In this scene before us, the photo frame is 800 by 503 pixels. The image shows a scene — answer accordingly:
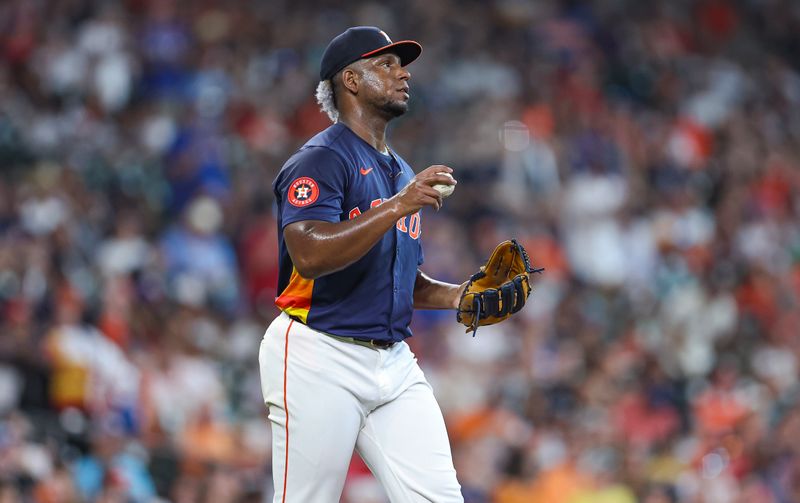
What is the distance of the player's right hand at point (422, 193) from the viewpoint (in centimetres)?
376

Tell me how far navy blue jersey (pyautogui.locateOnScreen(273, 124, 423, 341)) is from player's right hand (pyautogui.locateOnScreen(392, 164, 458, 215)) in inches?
11.6

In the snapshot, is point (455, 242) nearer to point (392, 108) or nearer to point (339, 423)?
point (392, 108)

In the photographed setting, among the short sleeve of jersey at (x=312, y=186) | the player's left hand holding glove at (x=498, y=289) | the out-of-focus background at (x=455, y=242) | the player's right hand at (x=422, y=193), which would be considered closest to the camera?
the player's right hand at (x=422, y=193)

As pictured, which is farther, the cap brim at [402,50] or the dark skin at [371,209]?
the cap brim at [402,50]

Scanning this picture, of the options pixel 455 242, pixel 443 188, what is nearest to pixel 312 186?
pixel 443 188

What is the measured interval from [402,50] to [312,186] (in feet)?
2.30

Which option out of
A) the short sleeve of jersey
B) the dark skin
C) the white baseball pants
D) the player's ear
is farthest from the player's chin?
the white baseball pants

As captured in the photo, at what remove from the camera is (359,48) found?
14.1 feet

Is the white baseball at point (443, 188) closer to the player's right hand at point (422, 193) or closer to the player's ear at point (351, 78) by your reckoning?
the player's right hand at point (422, 193)

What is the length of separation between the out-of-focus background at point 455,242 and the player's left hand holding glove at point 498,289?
3.30 metres

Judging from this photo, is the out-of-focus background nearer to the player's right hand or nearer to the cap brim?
the cap brim

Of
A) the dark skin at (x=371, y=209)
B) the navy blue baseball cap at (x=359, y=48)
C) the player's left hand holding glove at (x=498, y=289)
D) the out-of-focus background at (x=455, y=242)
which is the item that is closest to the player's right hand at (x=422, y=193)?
the dark skin at (x=371, y=209)

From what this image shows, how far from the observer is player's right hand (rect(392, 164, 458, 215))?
148 inches

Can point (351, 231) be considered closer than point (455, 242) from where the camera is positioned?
Yes
